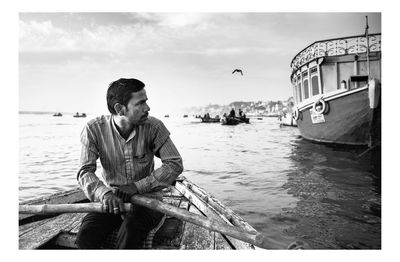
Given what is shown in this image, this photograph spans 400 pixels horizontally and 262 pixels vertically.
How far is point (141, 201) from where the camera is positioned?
6.77 ft

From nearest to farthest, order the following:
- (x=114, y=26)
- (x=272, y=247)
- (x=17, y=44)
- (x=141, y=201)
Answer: (x=272, y=247) < (x=141, y=201) < (x=17, y=44) < (x=114, y=26)

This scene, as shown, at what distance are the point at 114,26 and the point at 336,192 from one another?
4.42 meters

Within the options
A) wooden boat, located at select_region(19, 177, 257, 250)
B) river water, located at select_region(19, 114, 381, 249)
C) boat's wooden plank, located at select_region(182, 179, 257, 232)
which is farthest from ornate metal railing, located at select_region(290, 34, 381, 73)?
wooden boat, located at select_region(19, 177, 257, 250)

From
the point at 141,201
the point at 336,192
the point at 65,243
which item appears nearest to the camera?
the point at 141,201

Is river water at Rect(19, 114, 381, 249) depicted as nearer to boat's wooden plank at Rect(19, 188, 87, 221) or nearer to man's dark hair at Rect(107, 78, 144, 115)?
man's dark hair at Rect(107, 78, 144, 115)

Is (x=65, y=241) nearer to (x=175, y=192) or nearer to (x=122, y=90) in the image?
(x=122, y=90)

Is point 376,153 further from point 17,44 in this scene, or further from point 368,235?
point 17,44

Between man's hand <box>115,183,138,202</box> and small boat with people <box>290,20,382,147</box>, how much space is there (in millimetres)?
7218

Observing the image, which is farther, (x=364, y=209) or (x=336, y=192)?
(x=336, y=192)

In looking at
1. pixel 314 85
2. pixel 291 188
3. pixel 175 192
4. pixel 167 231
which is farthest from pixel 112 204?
pixel 314 85

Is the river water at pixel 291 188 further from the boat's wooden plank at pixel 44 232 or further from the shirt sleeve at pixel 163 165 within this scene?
the boat's wooden plank at pixel 44 232

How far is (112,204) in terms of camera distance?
1.94 meters

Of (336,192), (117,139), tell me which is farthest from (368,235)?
(117,139)
